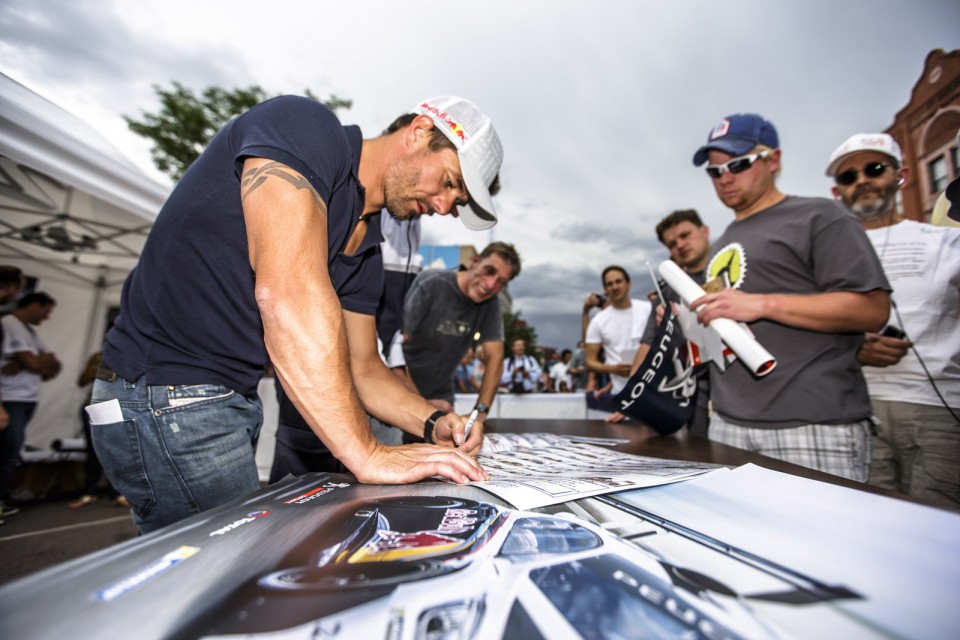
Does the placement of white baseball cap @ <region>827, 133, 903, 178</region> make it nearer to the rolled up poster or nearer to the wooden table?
the rolled up poster

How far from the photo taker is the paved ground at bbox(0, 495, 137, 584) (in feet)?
9.16

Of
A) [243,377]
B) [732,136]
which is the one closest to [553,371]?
[732,136]

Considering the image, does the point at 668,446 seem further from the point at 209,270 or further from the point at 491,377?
the point at 491,377

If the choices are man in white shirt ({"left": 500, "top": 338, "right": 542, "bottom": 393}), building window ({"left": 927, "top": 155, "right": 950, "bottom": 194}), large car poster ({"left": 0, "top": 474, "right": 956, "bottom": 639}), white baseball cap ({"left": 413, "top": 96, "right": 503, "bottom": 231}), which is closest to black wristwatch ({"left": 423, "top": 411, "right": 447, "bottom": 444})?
white baseball cap ({"left": 413, "top": 96, "right": 503, "bottom": 231})

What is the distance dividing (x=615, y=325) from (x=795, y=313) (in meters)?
2.79

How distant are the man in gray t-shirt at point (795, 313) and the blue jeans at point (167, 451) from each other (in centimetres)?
130

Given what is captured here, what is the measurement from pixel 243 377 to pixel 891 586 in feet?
3.50

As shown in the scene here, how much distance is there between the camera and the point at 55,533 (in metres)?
3.36

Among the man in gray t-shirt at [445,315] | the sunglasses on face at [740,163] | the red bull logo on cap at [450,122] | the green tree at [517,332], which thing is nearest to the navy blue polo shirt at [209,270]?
the red bull logo on cap at [450,122]

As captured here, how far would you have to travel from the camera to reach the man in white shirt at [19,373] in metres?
3.49

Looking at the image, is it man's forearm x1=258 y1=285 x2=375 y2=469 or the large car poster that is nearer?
the large car poster

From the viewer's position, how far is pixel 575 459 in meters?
1.08

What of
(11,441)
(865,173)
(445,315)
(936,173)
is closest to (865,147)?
(865,173)

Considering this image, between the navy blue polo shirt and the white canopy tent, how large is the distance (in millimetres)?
2509
